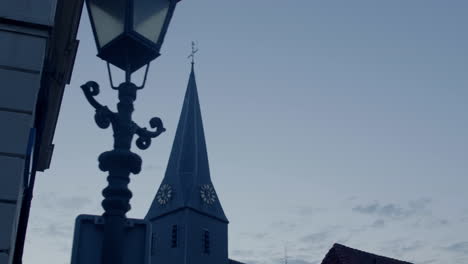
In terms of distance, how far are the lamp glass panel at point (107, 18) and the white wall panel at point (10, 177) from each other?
199 centimetres

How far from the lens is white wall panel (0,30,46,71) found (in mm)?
5871

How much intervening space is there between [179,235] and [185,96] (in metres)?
14.7

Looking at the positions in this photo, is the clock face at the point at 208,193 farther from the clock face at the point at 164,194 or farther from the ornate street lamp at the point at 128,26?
the ornate street lamp at the point at 128,26

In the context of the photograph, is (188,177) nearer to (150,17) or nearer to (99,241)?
(150,17)

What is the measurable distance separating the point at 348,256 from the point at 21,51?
21040mm

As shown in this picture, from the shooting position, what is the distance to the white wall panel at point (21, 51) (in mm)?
5871

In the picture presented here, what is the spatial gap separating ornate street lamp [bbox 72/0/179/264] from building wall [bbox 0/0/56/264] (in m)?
1.70

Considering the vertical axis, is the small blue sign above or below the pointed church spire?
below

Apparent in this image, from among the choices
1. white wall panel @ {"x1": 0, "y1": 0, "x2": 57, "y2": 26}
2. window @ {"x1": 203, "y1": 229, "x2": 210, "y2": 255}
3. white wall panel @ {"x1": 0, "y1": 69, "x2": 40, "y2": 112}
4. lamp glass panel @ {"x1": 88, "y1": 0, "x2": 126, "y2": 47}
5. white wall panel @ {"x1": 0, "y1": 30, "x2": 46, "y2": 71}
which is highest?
window @ {"x1": 203, "y1": 229, "x2": 210, "y2": 255}

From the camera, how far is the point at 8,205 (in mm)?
5266

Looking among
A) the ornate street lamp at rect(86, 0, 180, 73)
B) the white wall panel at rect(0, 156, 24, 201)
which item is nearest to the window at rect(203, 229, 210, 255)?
the white wall panel at rect(0, 156, 24, 201)

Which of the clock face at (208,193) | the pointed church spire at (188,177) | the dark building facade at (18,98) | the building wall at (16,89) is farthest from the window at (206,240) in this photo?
the building wall at (16,89)

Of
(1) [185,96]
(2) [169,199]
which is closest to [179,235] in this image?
(2) [169,199]

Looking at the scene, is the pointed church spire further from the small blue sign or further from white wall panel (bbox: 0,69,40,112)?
the small blue sign
